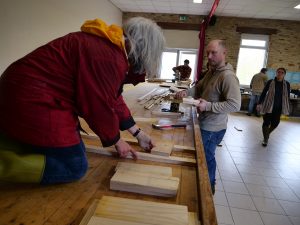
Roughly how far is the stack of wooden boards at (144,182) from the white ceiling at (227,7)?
27.5 ft

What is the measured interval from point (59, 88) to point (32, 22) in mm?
4592

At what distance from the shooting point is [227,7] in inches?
361

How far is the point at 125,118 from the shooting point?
66.6 inches

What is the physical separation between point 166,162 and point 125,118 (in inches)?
15.0

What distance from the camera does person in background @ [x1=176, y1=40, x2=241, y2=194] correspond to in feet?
8.51

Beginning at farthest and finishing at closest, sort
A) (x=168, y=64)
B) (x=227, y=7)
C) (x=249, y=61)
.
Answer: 1. (x=168, y=64)
2. (x=249, y=61)
3. (x=227, y=7)

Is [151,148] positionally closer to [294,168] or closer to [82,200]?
[82,200]

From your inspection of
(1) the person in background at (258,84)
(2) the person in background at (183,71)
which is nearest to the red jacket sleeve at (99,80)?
(2) the person in background at (183,71)

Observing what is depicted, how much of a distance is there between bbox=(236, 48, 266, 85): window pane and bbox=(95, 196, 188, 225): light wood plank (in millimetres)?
10900

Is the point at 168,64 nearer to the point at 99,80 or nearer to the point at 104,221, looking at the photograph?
the point at 99,80

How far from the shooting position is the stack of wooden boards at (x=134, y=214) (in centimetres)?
95

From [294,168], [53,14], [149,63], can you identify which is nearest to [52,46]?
[149,63]

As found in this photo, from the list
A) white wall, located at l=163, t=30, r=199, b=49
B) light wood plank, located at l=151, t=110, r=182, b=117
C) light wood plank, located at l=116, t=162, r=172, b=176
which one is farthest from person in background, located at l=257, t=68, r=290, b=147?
white wall, located at l=163, t=30, r=199, b=49

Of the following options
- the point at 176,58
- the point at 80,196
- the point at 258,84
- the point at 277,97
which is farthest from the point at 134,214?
the point at 176,58
